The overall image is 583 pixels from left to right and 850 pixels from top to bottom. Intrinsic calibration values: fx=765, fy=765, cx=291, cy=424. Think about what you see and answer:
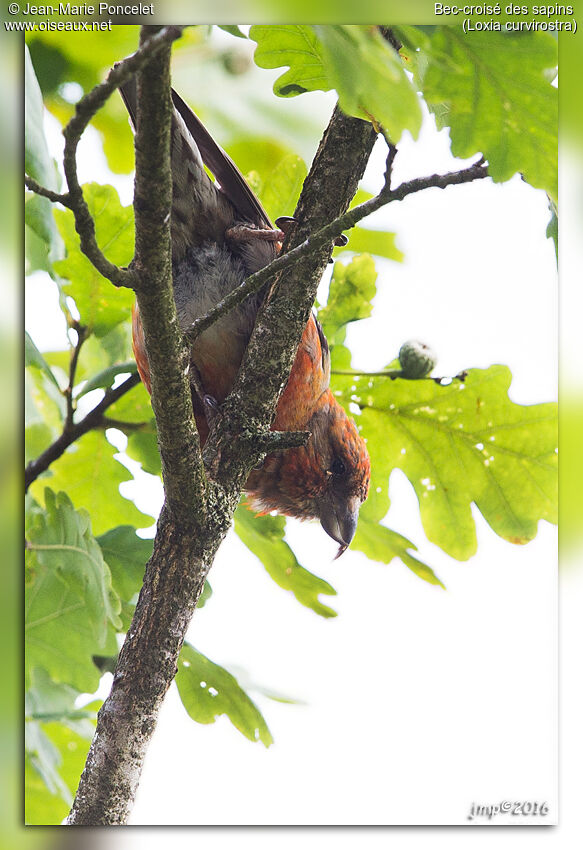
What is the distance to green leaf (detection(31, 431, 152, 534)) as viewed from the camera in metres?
1.89

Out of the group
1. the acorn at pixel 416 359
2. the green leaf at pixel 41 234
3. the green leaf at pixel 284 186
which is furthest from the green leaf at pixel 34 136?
Answer: the acorn at pixel 416 359

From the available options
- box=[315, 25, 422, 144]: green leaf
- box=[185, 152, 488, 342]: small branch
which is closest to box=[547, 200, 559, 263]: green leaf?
box=[185, 152, 488, 342]: small branch

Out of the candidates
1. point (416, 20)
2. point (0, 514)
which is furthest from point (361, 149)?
point (0, 514)

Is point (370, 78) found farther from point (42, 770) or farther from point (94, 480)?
point (42, 770)

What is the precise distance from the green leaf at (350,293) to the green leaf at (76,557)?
0.75 m

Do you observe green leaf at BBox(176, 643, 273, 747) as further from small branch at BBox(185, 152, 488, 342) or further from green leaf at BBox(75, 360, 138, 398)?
small branch at BBox(185, 152, 488, 342)

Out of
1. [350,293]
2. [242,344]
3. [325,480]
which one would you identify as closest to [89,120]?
[242,344]

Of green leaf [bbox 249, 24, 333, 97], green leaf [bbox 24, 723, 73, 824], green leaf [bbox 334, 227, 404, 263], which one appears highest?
green leaf [bbox 334, 227, 404, 263]

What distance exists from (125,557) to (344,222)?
98cm

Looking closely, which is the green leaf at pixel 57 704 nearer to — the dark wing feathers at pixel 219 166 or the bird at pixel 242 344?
the bird at pixel 242 344

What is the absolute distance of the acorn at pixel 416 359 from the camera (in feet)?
5.77

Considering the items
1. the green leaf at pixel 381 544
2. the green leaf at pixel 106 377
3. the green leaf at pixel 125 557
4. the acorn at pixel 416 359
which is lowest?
the green leaf at pixel 125 557

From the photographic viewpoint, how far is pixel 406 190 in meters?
0.96

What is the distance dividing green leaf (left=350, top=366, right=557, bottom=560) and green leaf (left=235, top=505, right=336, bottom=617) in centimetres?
31
